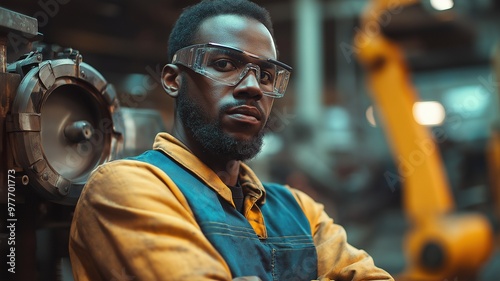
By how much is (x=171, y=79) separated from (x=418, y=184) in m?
3.27

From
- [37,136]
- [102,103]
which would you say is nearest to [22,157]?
[37,136]

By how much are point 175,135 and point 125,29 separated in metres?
3.97

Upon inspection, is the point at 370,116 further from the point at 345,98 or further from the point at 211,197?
the point at 211,197

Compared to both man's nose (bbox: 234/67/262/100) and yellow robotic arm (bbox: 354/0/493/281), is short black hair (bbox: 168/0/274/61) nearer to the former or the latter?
man's nose (bbox: 234/67/262/100)

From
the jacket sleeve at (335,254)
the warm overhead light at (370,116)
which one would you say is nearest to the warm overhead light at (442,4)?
the jacket sleeve at (335,254)

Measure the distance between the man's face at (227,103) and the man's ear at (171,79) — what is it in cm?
3

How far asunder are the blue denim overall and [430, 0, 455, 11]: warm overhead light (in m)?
2.97

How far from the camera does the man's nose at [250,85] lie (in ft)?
4.89

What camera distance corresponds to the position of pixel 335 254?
167 centimetres

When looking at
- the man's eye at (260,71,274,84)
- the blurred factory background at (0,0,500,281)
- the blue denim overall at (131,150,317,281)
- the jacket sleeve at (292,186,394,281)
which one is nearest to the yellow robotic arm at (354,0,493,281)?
the blurred factory background at (0,0,500,281)

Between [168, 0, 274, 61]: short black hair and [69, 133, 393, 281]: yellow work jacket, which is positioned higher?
[168, 0, 274, 61]: short black hair

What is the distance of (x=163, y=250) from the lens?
3.99 ft

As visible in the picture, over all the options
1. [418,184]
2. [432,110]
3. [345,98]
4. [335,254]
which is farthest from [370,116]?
[335,254]

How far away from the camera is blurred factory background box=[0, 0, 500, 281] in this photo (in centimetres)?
291
